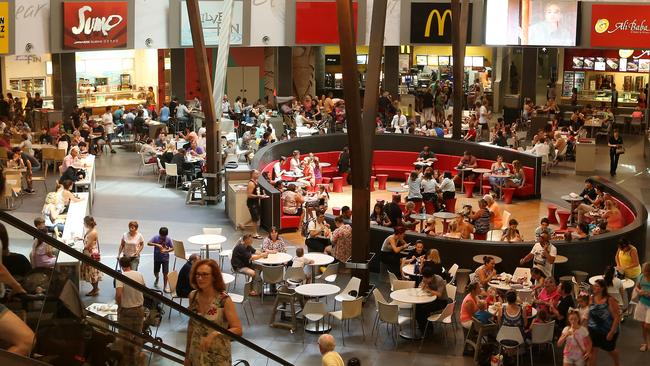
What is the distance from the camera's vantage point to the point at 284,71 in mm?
30844

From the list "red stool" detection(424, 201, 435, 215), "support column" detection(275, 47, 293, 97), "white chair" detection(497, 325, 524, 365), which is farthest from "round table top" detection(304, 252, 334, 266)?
"support column" detection(275, 47, 293, 97)

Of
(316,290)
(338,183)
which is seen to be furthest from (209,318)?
(338,183)

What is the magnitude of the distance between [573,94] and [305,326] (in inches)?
850

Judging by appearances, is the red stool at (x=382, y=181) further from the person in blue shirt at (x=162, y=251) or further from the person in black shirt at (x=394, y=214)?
the person in blue shirt at (x=162, y=251)

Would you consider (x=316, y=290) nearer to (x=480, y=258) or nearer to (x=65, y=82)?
(x=480, y=258)

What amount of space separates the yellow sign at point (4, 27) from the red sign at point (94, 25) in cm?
201

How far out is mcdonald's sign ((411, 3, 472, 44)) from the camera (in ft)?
93.7

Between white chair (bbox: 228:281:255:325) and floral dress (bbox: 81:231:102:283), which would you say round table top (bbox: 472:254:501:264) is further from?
floral dress (bbox: 81:231:102:283)

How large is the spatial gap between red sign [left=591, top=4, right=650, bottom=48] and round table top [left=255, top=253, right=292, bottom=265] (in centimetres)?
1782

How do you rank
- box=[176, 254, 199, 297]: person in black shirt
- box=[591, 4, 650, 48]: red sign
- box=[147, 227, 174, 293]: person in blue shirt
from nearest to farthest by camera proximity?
box=[176, 254, 199, 297]: person in black shirt
box=[147, 227, 174, 293]: person in blue shirt
box=[591, 4, 650, 48]: red sign

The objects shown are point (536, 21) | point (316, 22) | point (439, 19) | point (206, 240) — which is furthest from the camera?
point (316, 22)

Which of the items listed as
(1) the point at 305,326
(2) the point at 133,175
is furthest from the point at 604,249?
(2) the point at 133,175

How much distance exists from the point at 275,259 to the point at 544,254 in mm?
3831

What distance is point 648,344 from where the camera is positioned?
11.7 metres
